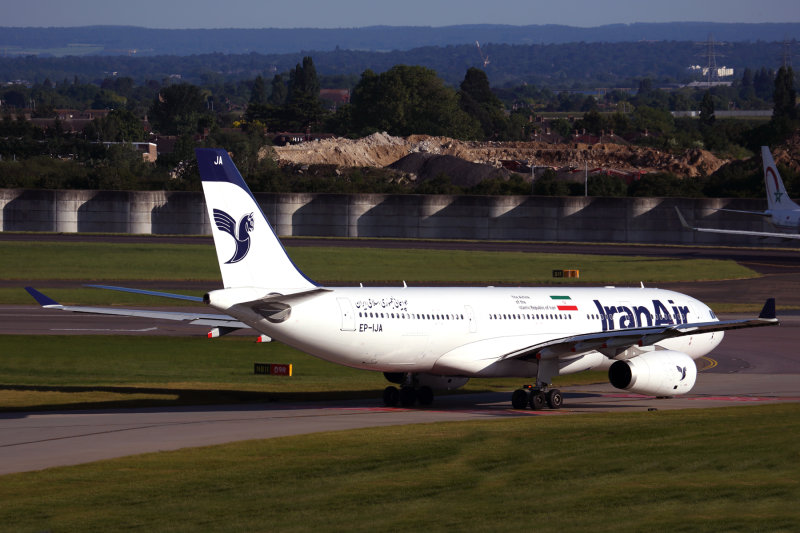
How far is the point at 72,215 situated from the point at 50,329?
5740 centimetres

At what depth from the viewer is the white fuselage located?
1241 inches

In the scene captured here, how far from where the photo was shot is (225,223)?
30469mm

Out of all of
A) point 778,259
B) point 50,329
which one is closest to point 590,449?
point 50,329

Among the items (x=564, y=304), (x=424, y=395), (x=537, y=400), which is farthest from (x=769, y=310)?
(x=424, y=395)

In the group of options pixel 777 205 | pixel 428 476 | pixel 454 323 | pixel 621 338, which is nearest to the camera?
pixel 428 476

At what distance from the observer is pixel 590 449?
25656 mm

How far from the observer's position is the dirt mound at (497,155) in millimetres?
166375

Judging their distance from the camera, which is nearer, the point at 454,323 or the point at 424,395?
the point at 454,323

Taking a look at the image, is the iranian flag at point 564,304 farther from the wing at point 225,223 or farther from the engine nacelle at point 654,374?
the wing at point 225,223

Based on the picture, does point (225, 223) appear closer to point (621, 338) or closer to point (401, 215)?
point (621, 338)

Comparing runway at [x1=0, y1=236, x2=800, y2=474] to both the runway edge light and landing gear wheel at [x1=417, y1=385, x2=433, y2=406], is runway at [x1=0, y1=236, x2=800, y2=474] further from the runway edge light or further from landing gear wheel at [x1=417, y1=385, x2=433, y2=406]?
the runway edge light

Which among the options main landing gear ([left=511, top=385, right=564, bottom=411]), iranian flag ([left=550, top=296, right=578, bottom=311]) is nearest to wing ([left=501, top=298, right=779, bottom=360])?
main landing gear ([left=511, top=385, right=564, bottom=411])

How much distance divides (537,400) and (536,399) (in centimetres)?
6

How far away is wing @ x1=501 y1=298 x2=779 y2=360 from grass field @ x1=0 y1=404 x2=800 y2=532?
5156 mm
